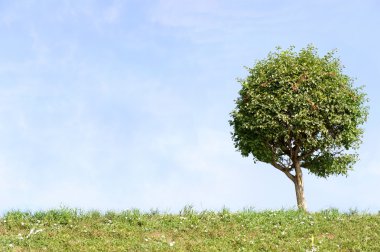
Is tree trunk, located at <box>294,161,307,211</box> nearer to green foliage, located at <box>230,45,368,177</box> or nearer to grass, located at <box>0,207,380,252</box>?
green foliage, located at <box>230,45,368,177</box>

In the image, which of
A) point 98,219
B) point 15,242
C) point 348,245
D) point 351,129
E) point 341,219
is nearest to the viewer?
point 15,242

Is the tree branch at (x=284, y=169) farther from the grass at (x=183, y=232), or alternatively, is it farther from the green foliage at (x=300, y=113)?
the grass at (x=183, y=232)

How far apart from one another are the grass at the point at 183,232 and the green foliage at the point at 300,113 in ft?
18.2

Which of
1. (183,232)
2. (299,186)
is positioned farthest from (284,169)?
(183,232)

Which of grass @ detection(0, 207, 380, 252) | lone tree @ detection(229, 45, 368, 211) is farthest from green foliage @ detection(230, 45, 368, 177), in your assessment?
grass @ detection(0, 207, 380, 252)

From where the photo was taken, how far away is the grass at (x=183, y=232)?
48.4 ft

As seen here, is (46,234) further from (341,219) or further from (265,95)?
(265,95)

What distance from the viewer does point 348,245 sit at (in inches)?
618

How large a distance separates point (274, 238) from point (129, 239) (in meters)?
4.22

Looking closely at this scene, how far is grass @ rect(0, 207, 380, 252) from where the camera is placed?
48.4 ft

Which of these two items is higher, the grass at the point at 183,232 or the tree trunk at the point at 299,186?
the tree trunk at the point at 299,186

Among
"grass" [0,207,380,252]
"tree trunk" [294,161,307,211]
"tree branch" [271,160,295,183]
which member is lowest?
"grass" [0,207,380,252]

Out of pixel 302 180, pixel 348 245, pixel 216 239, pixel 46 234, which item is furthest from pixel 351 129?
pixel 46 234

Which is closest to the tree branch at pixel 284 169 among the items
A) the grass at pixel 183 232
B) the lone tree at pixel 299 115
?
the lone tree at pixel 299 115
